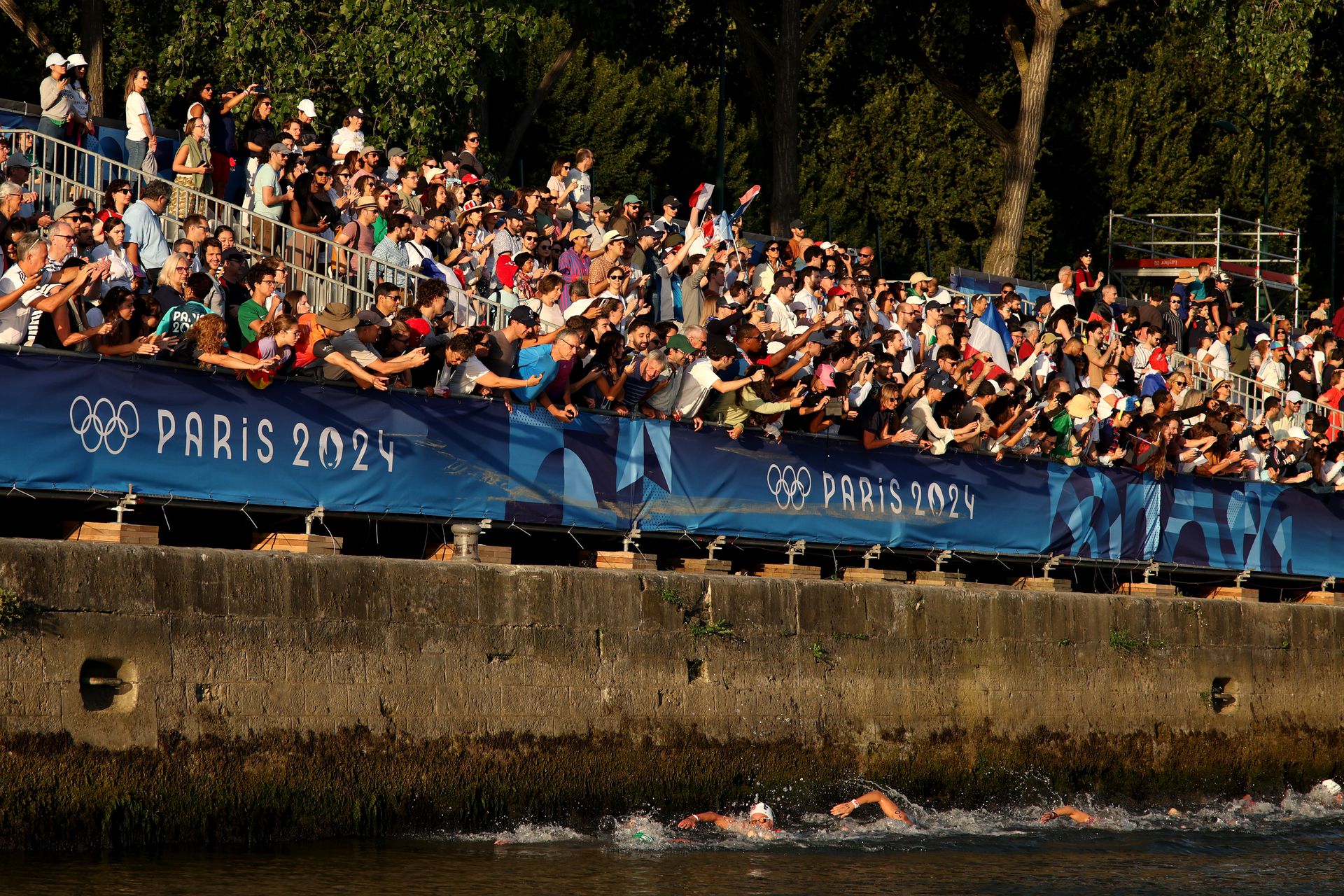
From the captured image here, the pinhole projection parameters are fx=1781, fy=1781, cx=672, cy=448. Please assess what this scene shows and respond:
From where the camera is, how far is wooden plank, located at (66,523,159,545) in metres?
11.2

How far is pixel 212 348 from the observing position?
11.4 m

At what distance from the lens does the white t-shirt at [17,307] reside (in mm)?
10797

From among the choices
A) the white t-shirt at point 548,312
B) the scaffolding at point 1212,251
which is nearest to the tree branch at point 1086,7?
the scaffolding at point 1212,251

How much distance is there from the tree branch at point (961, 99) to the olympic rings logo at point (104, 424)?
74.3ft

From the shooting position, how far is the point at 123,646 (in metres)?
10.7

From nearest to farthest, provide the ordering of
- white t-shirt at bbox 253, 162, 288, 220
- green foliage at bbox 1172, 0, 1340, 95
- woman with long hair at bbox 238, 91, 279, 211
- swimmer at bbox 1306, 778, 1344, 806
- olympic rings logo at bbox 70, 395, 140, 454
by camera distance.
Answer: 1. olympic rings logo at bbox 70, 395, 140, 454
2. white t-shirt at bbox 253, 162, 288, 220
3. woman with long hair at bbox 238, 91, 279, 211
4. swimmer at bbox 1306, 778, 1344, 806
5. green foliage at bbox 1172, 0, 1340, 95

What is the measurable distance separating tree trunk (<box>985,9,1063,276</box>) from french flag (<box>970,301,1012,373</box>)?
386 inches

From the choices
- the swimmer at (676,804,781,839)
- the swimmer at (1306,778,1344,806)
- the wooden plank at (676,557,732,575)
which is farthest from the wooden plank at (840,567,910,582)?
the swimmer at (1306,778,1344,806)

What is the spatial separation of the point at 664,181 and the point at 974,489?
30781mm

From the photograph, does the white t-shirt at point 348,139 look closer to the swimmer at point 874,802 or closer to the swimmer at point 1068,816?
the swimmer at point 874,802


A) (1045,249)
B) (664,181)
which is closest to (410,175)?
(664,181)

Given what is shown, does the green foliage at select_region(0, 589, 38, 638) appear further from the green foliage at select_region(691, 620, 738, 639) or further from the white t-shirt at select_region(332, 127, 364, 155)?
the white t-shirt at select_region(332, 127, 364, 155)

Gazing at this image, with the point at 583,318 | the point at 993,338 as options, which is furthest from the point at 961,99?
the point at 583,318

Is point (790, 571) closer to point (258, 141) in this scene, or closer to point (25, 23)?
point (258, 141)
